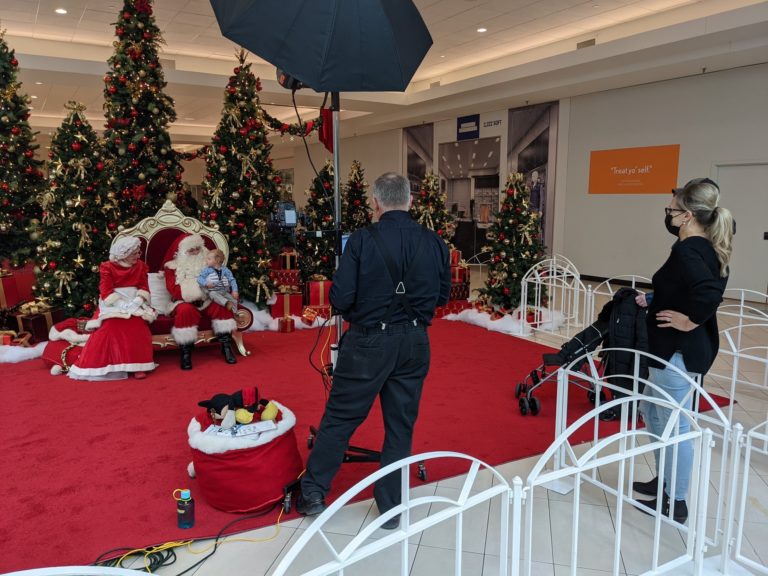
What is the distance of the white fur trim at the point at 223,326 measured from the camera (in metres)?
5.48

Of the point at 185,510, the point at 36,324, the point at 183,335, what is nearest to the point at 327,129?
the point at 185,510

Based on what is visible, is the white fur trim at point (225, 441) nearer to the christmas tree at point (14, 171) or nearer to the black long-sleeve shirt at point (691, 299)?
the black long-sleeve shirt at point (691, 299)

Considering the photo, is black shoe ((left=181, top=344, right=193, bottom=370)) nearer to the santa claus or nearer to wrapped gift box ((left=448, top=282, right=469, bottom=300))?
the santa claus

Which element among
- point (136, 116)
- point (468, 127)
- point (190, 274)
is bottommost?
point (190, 274)

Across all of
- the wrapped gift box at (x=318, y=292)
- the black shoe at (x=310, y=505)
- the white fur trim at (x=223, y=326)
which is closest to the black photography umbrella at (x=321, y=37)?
the black shoe at (x=310, y=505)

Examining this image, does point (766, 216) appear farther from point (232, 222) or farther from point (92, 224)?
point (92, 224)

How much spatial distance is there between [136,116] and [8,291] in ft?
8.97

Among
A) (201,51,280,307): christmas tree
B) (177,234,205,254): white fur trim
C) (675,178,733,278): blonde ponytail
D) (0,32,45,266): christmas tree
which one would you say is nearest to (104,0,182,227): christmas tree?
(201,51,280,307): christmas tree

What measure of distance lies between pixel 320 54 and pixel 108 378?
12.2 ft

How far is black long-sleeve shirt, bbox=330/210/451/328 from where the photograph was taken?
2.53 m

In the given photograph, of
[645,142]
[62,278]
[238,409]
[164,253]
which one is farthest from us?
[645,142]

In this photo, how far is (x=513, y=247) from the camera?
7398 mm

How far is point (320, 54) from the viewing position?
8.00 feet

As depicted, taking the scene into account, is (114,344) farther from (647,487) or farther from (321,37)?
(647,487)
